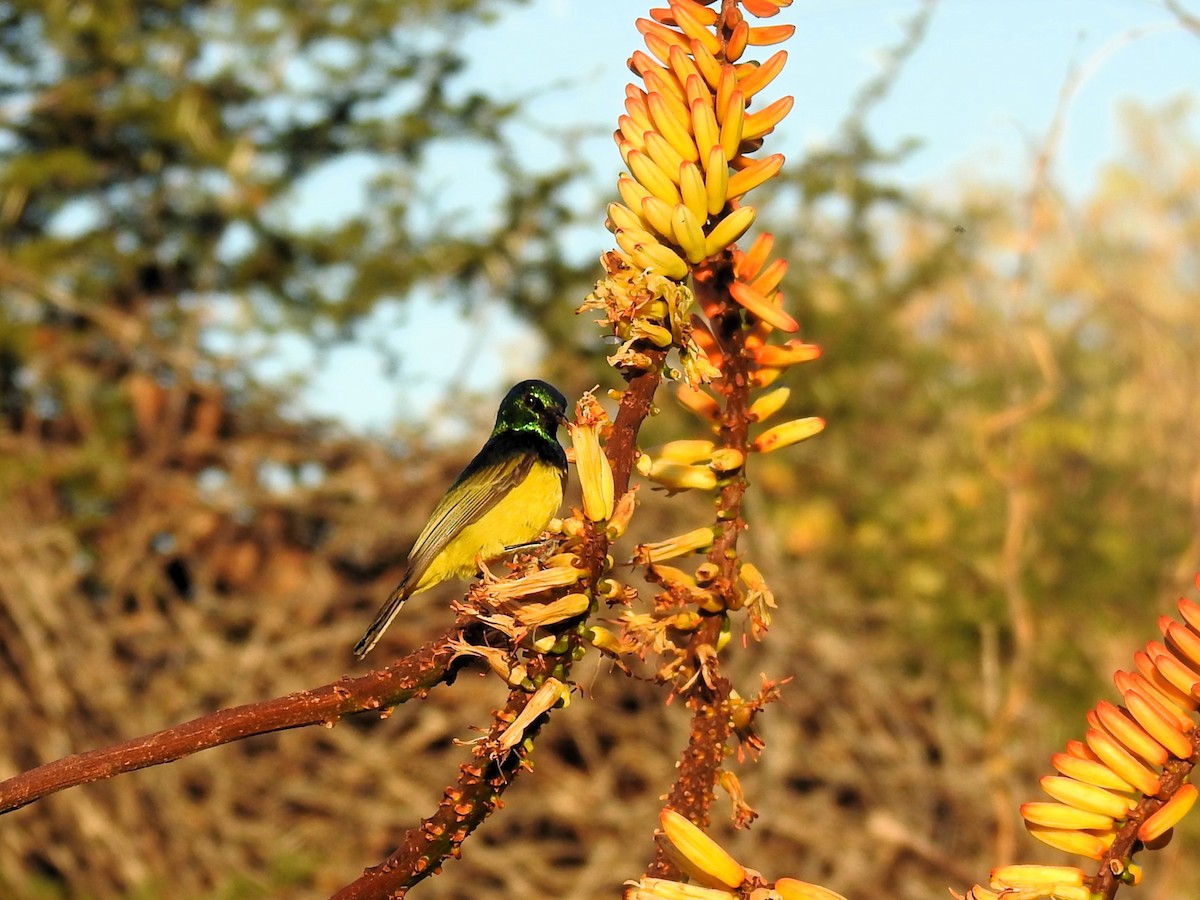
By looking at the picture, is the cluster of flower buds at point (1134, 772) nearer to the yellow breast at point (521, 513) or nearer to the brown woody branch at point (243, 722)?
the brown woody branch at point (243, 722)

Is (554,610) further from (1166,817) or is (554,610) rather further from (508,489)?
(508,489)

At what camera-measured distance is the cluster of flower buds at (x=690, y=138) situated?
58.1 inches

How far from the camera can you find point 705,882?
130 centimetres

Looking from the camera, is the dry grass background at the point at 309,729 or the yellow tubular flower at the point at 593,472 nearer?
the yellow tubular flower at the point at 593,472

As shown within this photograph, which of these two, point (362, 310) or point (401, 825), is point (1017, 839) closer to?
point (401, 825)

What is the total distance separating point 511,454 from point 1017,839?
5.28 m

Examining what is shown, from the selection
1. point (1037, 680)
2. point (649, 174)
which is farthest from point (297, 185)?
point (649, 174)

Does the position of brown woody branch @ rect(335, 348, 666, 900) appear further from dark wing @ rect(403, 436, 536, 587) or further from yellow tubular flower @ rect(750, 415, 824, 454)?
dark wing @ rect(403, 436, 536, 587)

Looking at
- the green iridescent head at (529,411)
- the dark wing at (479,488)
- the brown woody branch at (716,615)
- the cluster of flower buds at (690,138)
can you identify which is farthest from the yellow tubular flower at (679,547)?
the dark wing at (479,488)

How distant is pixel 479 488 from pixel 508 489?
73 millimetres

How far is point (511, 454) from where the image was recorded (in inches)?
137

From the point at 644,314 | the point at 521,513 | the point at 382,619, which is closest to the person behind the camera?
the point at 644,314

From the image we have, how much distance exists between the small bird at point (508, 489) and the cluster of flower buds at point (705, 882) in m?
2.11

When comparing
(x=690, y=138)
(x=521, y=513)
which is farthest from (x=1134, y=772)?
(x=521, y=513)
